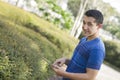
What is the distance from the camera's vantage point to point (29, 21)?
12.3 meters

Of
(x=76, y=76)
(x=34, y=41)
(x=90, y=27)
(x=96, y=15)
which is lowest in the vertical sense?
(x=34, y=41)

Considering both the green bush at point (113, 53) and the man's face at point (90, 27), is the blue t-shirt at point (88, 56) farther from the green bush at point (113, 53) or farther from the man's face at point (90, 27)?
the green bush at point (113, 53)

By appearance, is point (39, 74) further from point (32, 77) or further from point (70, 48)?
point (70, 48)

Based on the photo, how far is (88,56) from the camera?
3568 mm

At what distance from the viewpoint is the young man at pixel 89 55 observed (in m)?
3.43

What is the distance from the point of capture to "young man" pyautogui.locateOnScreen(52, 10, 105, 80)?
343 cm

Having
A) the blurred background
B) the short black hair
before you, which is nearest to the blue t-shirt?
the short black hair

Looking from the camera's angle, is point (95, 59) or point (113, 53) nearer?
point (95, 59)

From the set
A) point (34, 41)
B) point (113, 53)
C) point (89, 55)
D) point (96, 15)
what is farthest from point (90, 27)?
point (113, 53)

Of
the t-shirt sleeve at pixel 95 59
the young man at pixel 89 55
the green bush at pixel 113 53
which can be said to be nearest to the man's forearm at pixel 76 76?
the young man at pixel 89 55

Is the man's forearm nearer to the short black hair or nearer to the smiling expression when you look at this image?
the smiling expression

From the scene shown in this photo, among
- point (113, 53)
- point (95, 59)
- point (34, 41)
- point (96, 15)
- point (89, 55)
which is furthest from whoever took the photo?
point (113, 53)

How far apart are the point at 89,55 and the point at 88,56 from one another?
53 mm

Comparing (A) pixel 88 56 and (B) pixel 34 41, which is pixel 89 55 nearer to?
(A) pixel 88 56
